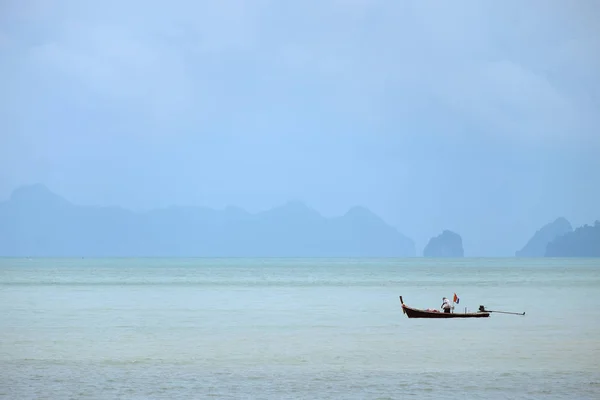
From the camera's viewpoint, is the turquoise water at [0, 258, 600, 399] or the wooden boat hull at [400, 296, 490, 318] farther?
the wooden boat hull at [400, 296, 490, 318]

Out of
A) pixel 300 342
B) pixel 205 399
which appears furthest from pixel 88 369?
pixel 300 342

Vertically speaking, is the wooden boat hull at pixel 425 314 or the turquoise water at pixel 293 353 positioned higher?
the wooden boat hull at pixel 425 314

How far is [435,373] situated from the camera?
31609 mm

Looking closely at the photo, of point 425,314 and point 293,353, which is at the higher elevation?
point 425,314

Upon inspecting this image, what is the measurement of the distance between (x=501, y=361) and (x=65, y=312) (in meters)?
36.7

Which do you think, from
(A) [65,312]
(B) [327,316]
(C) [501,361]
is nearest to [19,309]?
(A) [65,312]

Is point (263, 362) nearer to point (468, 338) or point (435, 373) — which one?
point (435, 373)

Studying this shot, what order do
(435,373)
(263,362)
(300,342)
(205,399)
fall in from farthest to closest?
(300,342) → (263,362) → (435,373) → (205,399)

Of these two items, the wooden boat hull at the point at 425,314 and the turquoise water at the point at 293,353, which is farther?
the wooden boat hull at the point at 425,314

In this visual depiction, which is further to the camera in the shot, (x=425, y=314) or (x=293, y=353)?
(x=425, y=314)

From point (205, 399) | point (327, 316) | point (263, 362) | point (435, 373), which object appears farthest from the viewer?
point (327, 316)

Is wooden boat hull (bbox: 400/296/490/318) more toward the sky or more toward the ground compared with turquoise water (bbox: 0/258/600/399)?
more toward the sky

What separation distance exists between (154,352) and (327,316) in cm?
2192

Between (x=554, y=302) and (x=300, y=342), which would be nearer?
(x=300, y=342)
